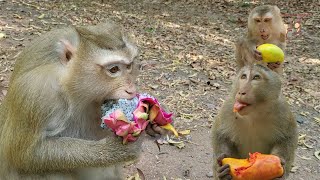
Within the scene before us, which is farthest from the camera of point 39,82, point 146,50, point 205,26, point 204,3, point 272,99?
point 204,3

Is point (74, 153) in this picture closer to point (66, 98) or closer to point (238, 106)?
point (66, 98)

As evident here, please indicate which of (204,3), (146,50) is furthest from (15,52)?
(204,3)

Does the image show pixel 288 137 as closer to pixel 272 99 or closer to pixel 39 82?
pixel 272 99

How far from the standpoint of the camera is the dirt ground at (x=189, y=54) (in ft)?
16.5

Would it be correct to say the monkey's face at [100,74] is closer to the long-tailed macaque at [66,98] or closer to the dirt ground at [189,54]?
the long-tailed macaque at [66,98]

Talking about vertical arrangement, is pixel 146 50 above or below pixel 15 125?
below

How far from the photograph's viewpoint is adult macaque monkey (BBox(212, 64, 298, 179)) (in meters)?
3.67

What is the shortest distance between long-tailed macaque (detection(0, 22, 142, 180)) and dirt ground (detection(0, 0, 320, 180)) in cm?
156

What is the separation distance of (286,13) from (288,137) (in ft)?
30.0

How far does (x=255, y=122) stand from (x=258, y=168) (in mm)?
628

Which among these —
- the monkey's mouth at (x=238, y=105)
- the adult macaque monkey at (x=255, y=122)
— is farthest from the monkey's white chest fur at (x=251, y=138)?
the monkey's mouth at (x=238, y=105)

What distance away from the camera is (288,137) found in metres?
4.02

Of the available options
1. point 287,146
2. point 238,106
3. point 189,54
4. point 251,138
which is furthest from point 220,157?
point 189,54

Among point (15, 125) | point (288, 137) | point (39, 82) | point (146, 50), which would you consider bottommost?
point (146, 50)
